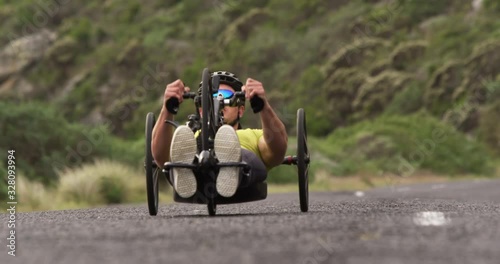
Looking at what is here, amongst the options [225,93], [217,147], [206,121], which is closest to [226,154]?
[217,147]

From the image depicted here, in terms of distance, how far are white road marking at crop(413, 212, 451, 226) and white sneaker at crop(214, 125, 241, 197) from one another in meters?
1.37

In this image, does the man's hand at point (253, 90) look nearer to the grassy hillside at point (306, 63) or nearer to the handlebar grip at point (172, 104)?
the handlebar grip at point (172, 104)

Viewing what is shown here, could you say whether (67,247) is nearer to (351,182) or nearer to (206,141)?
(206,141)

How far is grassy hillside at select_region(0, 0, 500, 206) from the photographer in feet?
162

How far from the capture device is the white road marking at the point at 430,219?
6102 mm

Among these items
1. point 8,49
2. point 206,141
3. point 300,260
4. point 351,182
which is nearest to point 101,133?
point 351,182

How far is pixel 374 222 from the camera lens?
20.3ft

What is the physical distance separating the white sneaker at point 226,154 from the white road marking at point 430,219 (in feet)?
4.48

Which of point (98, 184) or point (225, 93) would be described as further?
point (98, 184)

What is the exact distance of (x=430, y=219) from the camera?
21.1 ft

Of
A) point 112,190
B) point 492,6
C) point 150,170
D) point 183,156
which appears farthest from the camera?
point 492,6

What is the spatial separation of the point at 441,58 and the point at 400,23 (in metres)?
7.68

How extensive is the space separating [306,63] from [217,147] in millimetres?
62055

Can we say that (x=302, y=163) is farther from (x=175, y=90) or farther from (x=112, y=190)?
(x=112, y=190)
